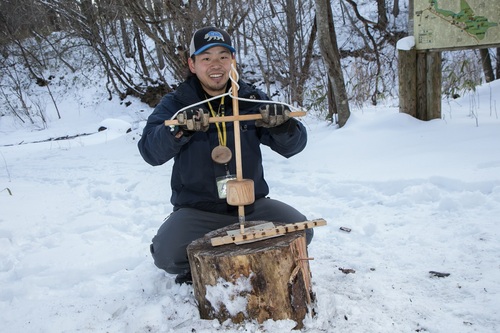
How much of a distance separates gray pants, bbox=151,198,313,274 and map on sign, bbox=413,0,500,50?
3.30 metres

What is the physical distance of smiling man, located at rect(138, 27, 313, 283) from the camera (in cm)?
232

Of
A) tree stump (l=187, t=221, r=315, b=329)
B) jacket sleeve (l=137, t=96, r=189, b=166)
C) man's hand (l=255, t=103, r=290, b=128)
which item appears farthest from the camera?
jacket sleeve (l=137, t=96, r=189, b=166)

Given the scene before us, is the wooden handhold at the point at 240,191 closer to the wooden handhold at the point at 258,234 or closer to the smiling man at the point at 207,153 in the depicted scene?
the wooden handhold at the point at 258,234

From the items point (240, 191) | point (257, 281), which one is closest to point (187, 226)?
point (240, 191)

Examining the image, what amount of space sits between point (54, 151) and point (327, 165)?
561cm

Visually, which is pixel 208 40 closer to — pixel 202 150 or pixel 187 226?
pixel 202 150

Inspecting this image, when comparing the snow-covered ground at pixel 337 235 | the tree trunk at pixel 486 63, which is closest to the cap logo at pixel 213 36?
the snow-covered ground at pixel 337 235

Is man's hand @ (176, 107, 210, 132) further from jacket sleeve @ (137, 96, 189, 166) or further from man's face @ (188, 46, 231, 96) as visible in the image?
man's face @ (188, 46, 231, 96)

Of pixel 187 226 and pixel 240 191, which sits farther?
pixel 187 226

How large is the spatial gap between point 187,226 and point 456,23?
12.8 ft

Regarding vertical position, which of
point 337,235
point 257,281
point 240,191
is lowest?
point 337,235

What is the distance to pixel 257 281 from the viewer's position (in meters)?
1.87

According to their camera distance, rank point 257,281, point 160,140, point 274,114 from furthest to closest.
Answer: point 160,140 → point 274,114 → point 257,281

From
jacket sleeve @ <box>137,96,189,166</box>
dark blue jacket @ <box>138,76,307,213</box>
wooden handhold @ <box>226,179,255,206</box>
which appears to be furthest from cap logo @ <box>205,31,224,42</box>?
wooden handhold @ <box>226,179,255,206</box>
